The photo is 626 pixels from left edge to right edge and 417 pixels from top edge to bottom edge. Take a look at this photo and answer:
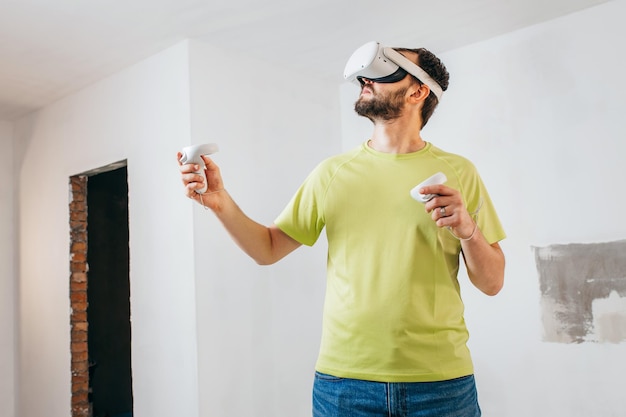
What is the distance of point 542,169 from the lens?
8.96ft

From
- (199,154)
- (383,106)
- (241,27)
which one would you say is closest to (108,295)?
(241,27)

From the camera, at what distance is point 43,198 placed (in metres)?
3.76

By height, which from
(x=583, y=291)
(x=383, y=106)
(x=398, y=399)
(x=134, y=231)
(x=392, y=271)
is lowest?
(x=398, y=399)

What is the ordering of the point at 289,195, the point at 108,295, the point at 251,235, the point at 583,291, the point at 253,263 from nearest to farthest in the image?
the point at 251,235, the point at 583,291, the point at 253,263, the point at 289,195, the point at 108,295

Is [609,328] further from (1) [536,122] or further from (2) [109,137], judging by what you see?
(2) [109,137]

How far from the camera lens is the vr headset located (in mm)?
1513

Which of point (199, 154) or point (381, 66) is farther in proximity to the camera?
point (381, 66)

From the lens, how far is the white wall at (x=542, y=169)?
2.55 metres

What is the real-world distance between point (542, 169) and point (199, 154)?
1.89m

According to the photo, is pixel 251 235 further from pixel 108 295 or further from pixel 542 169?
pixel 108 295

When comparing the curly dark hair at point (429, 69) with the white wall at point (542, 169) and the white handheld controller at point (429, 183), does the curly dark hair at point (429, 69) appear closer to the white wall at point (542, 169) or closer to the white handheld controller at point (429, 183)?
the white handheld controller at point (429, 183)

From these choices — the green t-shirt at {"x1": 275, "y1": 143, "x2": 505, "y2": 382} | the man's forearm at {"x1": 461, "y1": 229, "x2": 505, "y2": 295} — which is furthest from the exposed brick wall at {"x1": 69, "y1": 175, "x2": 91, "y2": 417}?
the man's forearm at {"x1": 461, "y1": 229, "x2": 505, "y2": 295}

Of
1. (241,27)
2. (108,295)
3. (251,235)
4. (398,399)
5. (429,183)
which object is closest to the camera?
(429,183)

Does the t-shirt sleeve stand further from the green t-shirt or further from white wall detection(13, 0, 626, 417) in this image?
white wall detection(13, 0, 626, 417)
